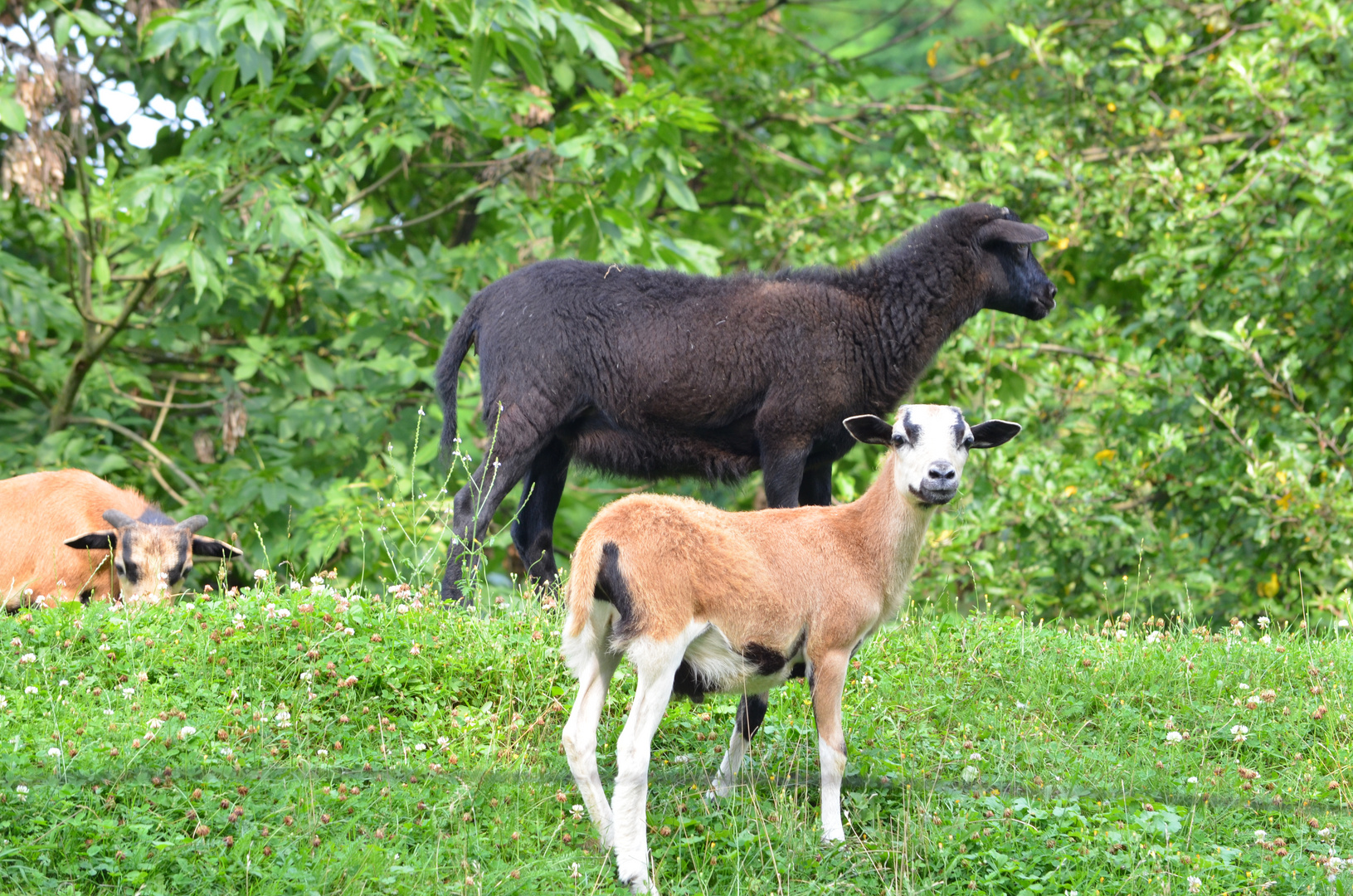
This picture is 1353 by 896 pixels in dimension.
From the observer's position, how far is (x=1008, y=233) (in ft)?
25.2

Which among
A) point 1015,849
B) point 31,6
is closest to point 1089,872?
point 1015,849

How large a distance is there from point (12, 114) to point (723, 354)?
16.5 feet

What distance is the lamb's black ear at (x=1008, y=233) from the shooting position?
300 inches

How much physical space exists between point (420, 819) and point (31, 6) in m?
8.08

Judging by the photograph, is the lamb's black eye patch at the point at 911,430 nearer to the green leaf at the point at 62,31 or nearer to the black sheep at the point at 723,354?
the black sheep at the point at 723,354

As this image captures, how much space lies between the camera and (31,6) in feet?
33.0

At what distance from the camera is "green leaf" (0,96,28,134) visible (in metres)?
8.53

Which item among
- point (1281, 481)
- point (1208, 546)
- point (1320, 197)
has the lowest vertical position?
point (1208, 546)

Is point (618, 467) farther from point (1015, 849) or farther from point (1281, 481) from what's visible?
point (1281, 481)

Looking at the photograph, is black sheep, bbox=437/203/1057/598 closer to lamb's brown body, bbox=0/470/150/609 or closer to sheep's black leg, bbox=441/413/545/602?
sheep's black leg, bbox=441/413/545/602

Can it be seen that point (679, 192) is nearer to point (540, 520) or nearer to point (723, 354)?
point (723, 354)

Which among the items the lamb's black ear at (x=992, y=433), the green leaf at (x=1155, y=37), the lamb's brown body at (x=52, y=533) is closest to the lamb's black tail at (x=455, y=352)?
the lamb's brown body at (x=52, y=533)

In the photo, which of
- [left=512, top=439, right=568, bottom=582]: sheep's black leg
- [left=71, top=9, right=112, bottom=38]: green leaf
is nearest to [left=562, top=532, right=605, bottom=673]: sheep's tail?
[left=512, top=439, right=568, bottom=582]: sheep's black leg

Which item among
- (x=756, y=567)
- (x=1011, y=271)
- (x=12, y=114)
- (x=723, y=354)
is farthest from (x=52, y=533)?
(x=1011, y=271)
